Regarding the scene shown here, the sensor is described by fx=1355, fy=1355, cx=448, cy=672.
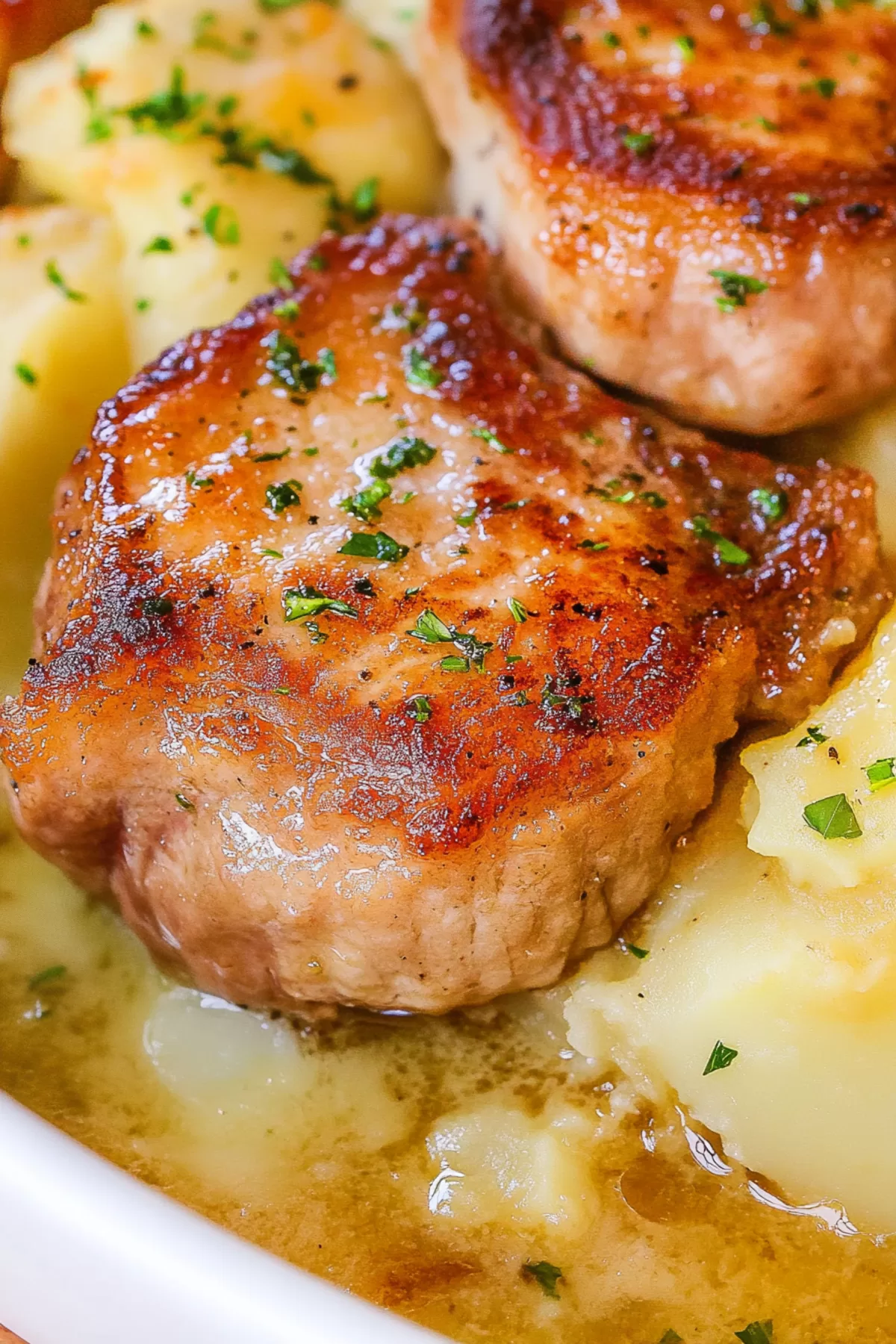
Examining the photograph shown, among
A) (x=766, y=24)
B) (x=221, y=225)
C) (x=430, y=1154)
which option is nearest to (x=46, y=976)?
(x=430, y=1154)

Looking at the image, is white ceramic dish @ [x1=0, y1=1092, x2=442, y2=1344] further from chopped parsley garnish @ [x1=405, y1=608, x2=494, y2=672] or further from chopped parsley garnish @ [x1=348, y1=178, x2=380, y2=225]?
chopped parsley garnish @ [x1=348, y1=178, x2=380, y2=225]

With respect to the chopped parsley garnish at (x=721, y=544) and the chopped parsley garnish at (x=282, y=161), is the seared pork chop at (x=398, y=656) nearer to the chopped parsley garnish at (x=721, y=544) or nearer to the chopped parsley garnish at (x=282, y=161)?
the chopped parsley garnish at (x=721, y=544)

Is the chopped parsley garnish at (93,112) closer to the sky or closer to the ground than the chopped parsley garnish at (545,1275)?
closer to the sky

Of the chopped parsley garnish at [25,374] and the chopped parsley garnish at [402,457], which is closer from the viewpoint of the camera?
the chopped parsley garnish at [402,457]

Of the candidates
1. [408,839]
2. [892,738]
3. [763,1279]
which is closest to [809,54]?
[892,738]

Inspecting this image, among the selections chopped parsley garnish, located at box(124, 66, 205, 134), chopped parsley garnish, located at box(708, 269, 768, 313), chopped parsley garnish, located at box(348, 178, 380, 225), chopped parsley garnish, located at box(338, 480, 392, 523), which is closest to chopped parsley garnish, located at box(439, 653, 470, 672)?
chopped parsley garnish, located at box(338, 480, 392, 523)

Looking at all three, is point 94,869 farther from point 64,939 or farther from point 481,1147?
point 481,1147

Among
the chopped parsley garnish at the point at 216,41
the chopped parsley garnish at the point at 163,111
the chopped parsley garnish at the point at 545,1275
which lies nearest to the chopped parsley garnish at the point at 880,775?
the chopped parsley garnish at the point at 545,1275

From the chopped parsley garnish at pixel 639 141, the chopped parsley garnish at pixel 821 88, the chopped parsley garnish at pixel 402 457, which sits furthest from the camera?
the chopped parsley garnish at pixel 821 88
